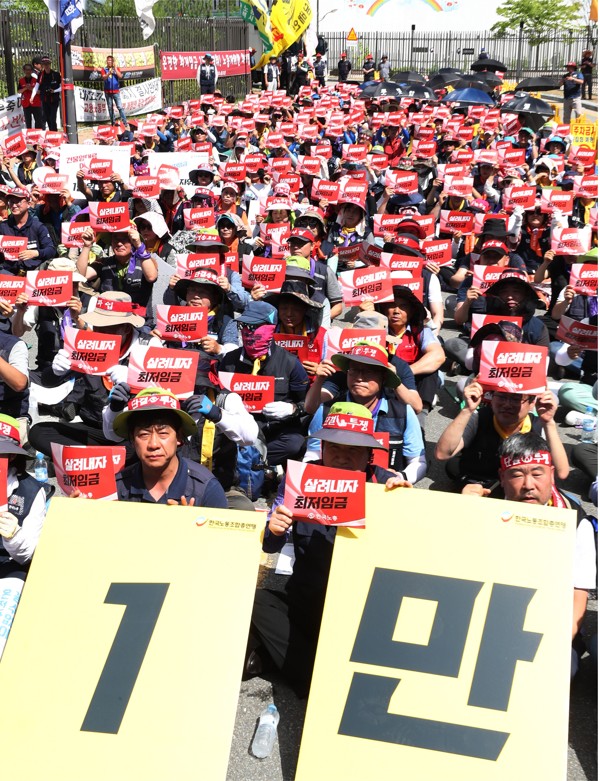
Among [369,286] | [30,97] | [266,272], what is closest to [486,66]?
[30,97]

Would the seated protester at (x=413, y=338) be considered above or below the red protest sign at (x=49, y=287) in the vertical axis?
below

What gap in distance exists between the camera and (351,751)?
3596 millimetres

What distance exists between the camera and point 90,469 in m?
4.39

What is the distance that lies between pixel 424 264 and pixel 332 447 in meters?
4.60

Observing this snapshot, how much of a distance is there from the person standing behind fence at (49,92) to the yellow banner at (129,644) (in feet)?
65.1

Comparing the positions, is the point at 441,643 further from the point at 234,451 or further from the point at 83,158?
the point at 83,158

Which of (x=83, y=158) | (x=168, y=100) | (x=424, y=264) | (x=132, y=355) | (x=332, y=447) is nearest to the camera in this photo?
(x=332, y=447)

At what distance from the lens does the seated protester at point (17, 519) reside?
4.49 meters

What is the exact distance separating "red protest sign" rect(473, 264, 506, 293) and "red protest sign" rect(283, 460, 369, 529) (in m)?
4.68

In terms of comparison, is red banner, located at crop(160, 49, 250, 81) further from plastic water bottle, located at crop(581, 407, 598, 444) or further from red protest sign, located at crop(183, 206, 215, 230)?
plastic water bottle, located at crop(581, 407, 598, 444)

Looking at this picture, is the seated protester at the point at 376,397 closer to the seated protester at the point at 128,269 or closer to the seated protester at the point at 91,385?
the seated protester at the point at 91,385

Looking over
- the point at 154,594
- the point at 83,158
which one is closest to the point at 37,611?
the point at 154,594

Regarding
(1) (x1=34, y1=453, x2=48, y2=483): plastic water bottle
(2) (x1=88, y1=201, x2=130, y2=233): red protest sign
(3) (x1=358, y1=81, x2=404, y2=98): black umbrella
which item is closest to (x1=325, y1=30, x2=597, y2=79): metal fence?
(3) (x1=358, y1=81, x2=404, y2=98): black umbrella

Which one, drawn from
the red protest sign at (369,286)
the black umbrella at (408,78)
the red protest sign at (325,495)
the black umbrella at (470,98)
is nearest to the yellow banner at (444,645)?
the red protest sign at (325,495)
